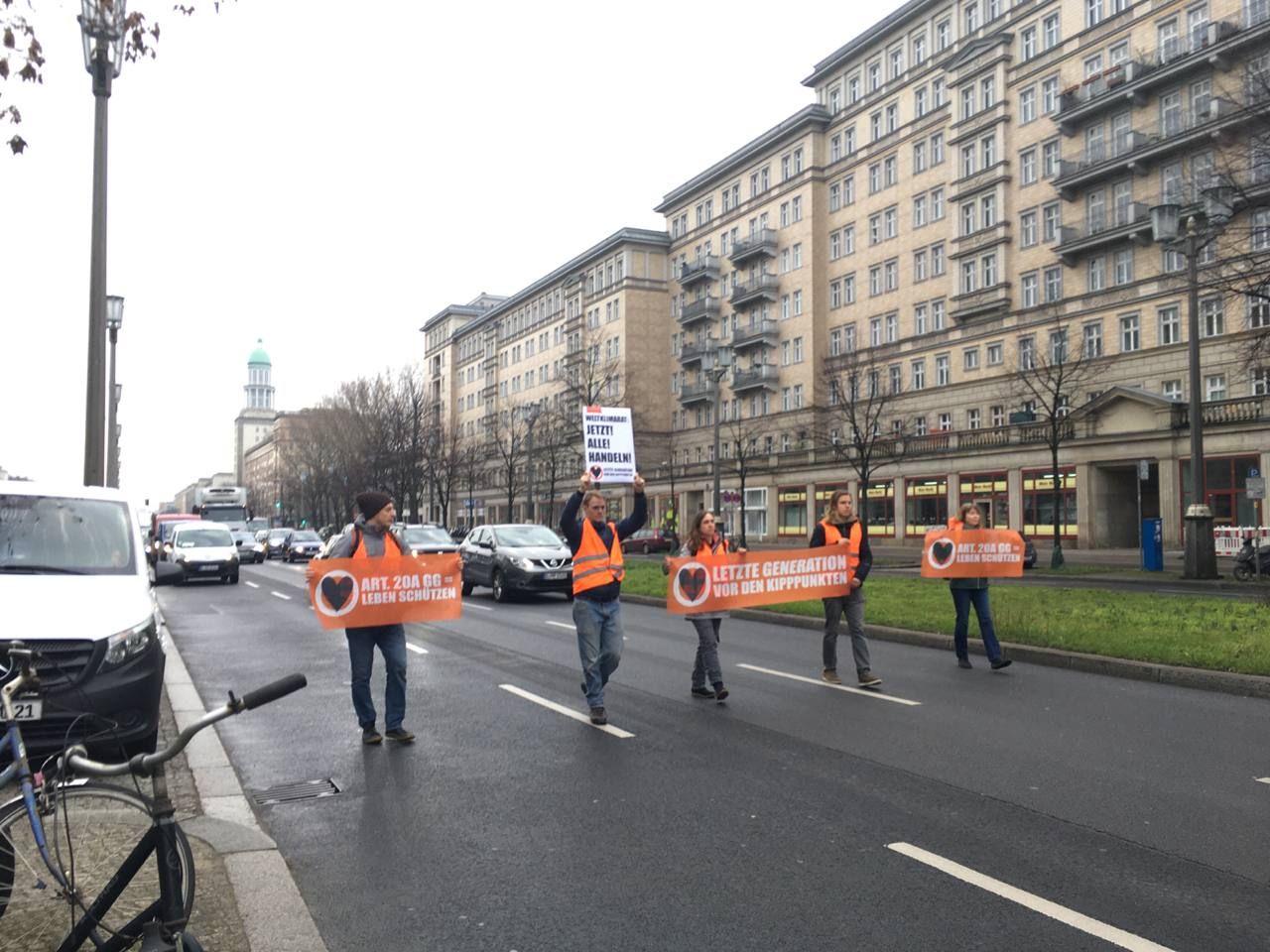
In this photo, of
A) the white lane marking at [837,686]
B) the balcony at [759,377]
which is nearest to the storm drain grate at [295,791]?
the white lane marking at [837,686]

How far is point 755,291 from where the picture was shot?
230 ft

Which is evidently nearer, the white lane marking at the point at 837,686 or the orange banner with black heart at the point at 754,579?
the white lane marking at the point at 837,686

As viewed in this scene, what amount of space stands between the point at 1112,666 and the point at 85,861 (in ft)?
34.3

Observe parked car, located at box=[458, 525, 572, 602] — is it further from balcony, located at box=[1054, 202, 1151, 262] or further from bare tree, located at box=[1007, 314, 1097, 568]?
balcony, located at box=[1054, 202, 1151, 262]

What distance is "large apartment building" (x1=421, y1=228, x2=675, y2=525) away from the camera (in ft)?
243

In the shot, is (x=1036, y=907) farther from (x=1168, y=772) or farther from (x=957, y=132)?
(x=957, y=132)

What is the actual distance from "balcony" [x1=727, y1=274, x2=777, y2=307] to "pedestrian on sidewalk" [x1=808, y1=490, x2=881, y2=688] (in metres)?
59.8

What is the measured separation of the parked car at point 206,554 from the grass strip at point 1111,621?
14334 millimetres

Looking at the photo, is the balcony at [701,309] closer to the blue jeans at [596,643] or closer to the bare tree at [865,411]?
the bare tree at [865,411]

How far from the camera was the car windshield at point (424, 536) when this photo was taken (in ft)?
83.1

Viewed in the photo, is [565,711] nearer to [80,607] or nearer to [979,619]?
[80,607]

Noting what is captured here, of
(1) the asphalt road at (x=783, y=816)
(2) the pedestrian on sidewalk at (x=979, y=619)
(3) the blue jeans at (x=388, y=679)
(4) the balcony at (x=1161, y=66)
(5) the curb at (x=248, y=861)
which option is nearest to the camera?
(5) the curb at (x=248, y=861)

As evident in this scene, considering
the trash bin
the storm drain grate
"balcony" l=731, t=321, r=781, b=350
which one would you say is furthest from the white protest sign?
"balcony" l=731, t=321, r=781, b=350

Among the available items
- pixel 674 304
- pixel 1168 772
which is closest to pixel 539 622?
pixel 1168 772
